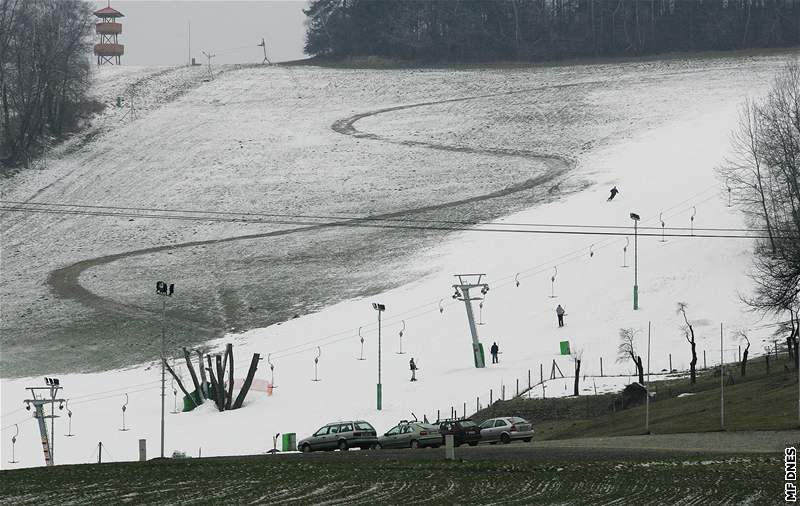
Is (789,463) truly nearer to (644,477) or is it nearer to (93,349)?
(644,477)

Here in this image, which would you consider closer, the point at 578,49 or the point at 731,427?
the point at 731,427

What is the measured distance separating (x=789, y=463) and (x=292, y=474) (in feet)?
41.3

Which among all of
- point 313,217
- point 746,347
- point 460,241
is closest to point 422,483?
point 746,347

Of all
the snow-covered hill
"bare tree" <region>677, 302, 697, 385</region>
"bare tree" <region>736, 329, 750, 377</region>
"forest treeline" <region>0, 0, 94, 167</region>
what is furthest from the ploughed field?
"bare tree" <region>736, 329, 750, 377</region>

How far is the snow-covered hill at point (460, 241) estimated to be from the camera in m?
58.9

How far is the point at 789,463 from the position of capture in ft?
83.4

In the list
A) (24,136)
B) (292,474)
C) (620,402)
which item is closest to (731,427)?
(620,402)

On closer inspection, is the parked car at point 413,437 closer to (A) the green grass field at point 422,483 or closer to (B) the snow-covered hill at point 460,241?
(A) the green grass field at point 422,483

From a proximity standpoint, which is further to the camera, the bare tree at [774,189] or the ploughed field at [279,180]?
the ploughed field at [279,180]

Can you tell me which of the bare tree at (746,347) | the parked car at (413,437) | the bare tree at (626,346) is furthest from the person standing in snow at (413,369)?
the parked car at (413,437)

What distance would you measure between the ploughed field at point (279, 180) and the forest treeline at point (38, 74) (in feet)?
13.5

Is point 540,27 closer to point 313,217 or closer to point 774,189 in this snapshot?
point 313,217

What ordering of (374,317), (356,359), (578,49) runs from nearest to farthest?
(356,359) < (374,317) < (578,49)

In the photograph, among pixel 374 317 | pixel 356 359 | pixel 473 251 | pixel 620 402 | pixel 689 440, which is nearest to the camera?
pixel 689 440
